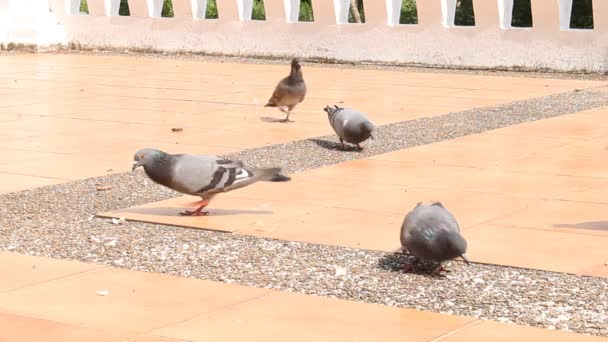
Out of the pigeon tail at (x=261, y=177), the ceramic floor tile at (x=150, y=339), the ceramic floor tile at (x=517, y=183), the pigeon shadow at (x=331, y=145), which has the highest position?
the pigeon tail at (x=261, y=177)

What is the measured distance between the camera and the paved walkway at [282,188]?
5242 millimetres

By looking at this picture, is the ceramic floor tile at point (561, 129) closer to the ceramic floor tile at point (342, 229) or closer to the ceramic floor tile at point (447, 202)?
the ceramic floor tile at point (447, 202)

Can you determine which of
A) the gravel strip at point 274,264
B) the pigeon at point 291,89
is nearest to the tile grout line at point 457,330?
the gravel strip at point 274,264

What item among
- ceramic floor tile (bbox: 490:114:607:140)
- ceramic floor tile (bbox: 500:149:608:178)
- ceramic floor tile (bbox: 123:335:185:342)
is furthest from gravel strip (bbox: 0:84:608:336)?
ceramic floor tile (bbox: 490:114:607:140)

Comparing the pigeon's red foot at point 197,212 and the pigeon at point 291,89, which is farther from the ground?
the pigeon at point 291,89

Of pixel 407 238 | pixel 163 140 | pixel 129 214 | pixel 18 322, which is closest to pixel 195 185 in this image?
pixel 129 214

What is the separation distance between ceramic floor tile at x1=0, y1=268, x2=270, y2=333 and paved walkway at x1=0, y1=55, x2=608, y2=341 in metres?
0.01

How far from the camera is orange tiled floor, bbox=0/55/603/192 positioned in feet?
33.0

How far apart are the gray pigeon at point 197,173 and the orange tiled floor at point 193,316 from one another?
1102 millimetres

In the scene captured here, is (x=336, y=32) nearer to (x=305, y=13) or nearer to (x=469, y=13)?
(x=305, y=13)

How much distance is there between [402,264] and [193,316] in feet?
4.39

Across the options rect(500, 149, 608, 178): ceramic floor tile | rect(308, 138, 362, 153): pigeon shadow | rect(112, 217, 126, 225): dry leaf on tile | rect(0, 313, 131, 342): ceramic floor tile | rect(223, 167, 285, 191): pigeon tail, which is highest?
rect(223, 167, 285, 191): pigeon tail

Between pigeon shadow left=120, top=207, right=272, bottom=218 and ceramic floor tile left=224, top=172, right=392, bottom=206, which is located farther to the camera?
ceramic floor tile left=224, top=172, right=392, bottom=206

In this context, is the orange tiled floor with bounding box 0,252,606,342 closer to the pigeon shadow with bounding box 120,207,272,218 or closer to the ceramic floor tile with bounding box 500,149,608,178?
the pigeon shadow with bounding box 120,207,272,218
